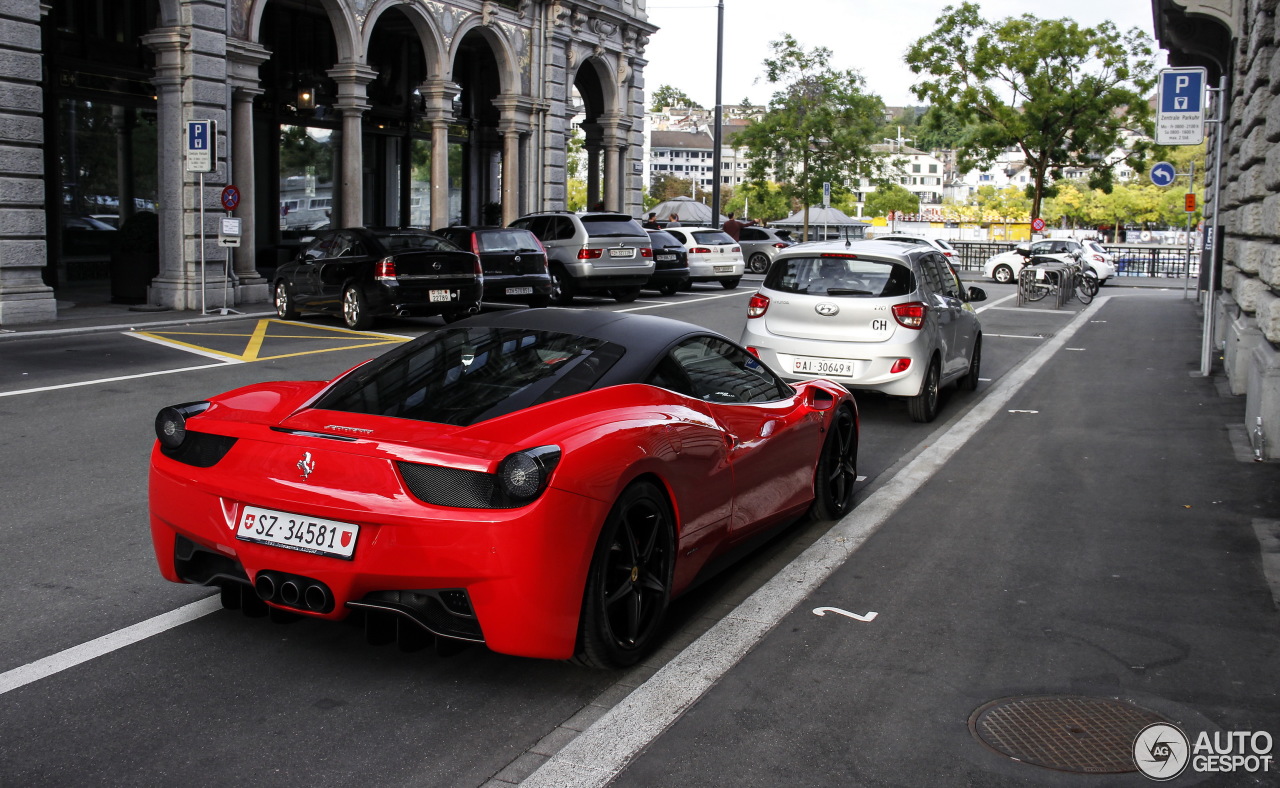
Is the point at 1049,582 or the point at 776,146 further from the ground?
the point at 776,146

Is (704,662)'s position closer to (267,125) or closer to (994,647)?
(994,647)

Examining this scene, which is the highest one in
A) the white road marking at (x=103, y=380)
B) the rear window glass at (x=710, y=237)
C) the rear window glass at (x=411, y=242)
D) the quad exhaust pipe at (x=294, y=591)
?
the rear window glass at (x=710, y=237)

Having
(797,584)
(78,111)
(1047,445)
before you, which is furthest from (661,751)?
(78,111)

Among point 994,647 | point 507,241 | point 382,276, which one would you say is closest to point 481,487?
point 994,647

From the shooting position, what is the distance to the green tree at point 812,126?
160ft

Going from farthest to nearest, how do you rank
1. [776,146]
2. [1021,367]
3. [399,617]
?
[776,146] < [1021,367] < [399,617]

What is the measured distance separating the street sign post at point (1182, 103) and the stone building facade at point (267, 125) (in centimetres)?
1456

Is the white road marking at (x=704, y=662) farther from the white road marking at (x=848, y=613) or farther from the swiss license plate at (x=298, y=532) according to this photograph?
the swiss license plate at (x=298, y=532)

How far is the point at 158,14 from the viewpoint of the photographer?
Result: 69.9ft

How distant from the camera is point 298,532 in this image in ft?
13.7

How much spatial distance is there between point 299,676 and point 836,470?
3.59 m

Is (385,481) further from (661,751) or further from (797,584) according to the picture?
(797,584)

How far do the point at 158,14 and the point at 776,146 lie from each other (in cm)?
3193

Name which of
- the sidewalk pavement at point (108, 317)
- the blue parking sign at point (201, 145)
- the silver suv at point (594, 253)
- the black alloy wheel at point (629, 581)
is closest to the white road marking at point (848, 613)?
the black alloy wheel at point (629, 581)
